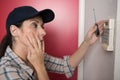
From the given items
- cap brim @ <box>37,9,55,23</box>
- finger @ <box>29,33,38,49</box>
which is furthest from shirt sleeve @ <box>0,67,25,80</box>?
cap brim @ <box>37,9,55,23</box>

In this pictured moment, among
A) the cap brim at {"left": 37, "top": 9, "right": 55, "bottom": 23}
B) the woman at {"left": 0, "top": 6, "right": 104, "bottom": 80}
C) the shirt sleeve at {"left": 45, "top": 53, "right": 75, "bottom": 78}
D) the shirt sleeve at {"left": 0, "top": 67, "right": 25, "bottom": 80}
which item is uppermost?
the cap brim at {"left": 37, "top": 9, "right": 55, "bottom": 23}

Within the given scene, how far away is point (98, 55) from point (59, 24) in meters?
0.40

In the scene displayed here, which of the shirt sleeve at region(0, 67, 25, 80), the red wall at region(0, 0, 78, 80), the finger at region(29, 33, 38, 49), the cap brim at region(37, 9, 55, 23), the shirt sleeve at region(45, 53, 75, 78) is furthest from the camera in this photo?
the red wall at region(0, 0, 78, 80)

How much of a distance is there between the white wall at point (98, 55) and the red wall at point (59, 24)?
0.41ft

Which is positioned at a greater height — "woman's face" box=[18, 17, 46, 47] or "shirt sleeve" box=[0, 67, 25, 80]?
"woman's face" box=[18, 17, 46, 47]

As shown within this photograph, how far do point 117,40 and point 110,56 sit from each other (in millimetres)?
211

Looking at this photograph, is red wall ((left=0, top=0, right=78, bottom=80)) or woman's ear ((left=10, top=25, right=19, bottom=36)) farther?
red wall ((left=0, top=0, right=78, bottom=80))

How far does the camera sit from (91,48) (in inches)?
56.5

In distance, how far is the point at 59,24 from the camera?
1568 mm

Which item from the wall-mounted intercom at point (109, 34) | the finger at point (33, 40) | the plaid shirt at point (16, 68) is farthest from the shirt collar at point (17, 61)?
the wall-mounted intercom at point (109, 34)

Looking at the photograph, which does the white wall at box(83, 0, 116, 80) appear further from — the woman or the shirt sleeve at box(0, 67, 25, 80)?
the shirt sleeve at box(0, 67, 25, 80)

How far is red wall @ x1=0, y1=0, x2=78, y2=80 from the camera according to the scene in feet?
5.09

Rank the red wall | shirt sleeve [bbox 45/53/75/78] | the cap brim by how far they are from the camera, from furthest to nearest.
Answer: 1. the red wall
2. shirt sleeve [bbox 45/53/75/78]
3. the cap brim

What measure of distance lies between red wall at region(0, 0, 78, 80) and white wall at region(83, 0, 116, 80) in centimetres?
13
